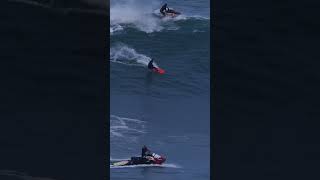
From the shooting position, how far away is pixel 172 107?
16.8 ft

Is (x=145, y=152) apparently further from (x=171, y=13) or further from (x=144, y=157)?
(x=171, y=13)

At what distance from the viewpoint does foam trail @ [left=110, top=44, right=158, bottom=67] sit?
5.12m

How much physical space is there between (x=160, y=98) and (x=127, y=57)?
0.33 meters

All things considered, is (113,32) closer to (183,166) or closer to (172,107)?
(172,107)

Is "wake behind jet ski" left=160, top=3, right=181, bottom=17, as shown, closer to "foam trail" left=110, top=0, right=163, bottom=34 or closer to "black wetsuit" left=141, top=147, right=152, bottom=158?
"foam trail" left=110, top=0, right=163, bottom=34

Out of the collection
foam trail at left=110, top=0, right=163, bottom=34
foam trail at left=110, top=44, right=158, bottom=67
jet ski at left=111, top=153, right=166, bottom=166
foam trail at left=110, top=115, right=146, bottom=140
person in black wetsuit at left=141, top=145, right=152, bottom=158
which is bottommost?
jet ski at left=111, top=153, right=166, bottom=166

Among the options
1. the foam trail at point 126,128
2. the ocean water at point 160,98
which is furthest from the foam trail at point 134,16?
the foam trail at point 126,128

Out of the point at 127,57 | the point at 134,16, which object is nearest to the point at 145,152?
the point at 127,57

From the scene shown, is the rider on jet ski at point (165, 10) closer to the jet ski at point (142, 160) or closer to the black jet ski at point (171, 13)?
the black jet ski at point (171, 13)
